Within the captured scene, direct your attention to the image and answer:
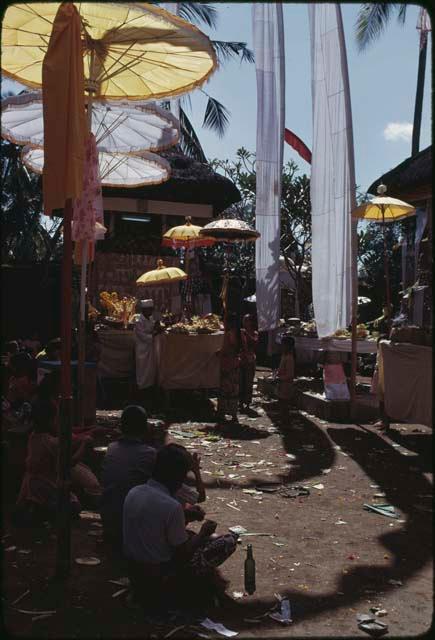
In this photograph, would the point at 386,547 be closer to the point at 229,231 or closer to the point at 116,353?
the point at 116,353

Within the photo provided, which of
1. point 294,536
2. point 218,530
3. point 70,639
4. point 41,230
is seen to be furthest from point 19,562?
point 41,230

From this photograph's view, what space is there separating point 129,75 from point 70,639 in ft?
18.6

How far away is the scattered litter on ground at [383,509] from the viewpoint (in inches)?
217

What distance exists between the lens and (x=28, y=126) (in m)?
8.81

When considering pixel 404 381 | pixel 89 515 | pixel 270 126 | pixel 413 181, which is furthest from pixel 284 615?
pixel 413 181

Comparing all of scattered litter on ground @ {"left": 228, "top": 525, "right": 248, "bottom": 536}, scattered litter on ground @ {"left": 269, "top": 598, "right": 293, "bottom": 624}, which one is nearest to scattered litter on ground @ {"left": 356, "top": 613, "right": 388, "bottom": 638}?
scattered litter on ground @ {"left": 269, "top": 598, "right": 293, "bottom": 624}

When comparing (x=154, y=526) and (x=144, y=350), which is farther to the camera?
(x=144, y=350)

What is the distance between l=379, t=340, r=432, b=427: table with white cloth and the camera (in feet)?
23.3

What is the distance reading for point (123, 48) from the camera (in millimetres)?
6086

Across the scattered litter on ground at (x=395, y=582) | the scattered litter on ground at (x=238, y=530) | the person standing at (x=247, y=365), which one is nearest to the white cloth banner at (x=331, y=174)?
the person standing at (x=247, y=365)

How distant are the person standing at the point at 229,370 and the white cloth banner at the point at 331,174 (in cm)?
138

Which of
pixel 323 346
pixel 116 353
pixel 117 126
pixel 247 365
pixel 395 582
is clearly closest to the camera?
pixel 395 582

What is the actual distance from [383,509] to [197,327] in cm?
570

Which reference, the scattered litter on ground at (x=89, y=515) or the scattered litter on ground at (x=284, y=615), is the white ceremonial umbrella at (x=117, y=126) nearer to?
the scattered litter on ground at (x=89, y=515)
